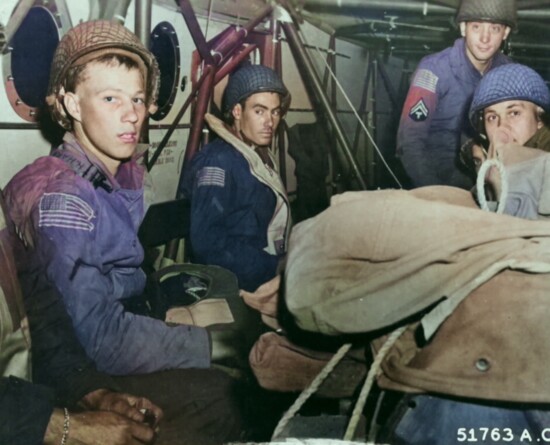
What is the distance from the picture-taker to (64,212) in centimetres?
103

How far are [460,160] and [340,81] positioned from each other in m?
1.44

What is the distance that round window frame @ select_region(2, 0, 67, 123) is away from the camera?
1222mm

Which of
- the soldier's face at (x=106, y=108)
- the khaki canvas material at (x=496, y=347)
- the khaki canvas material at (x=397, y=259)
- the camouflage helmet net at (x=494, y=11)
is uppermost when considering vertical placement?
the camouflage helmet net at (x=494, y=11)

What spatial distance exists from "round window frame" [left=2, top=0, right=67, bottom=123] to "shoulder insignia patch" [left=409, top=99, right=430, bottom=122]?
1063 millimetres

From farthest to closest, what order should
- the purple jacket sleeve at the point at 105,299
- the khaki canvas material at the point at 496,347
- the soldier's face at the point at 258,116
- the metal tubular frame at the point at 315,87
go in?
the metal tubular frame at the point at 315,87, the soldier's face at the point at 258,116, the purple jacket sleeve at the point at 105,299, the khaki canvas material at the point at 496,347

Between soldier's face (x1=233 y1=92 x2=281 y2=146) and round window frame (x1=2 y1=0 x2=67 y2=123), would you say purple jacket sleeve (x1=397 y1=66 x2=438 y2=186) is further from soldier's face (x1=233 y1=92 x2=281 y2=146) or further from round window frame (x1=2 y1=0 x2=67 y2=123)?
round window frame (x1=2 y1=0 x2=67 y2=123)

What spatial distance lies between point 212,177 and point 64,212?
2.15 feet

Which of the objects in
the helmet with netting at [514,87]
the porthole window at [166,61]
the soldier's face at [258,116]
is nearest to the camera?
the helmet with netting at [514,87]

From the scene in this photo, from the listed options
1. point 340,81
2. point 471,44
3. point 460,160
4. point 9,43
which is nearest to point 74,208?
point 9,43

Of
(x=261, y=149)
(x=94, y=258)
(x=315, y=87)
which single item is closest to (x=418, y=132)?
(x=261, y=149)

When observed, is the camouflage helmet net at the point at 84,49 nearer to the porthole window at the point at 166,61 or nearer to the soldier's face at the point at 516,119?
the porthole window at the point at 166,61

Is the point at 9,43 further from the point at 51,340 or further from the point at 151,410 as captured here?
the point at 151,410

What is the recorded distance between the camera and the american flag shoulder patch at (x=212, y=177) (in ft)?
5.33

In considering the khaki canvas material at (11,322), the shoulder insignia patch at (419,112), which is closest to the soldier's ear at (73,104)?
the khaki canvas material at (11,322)
